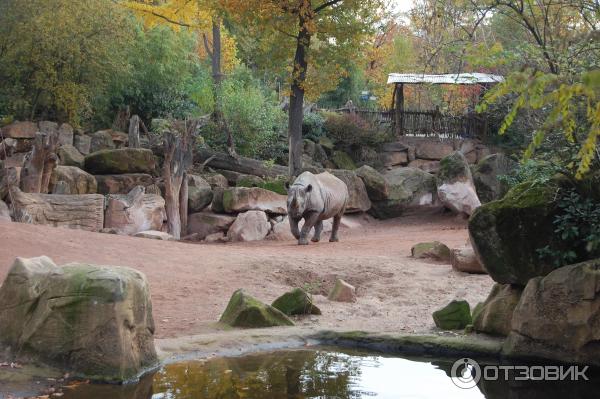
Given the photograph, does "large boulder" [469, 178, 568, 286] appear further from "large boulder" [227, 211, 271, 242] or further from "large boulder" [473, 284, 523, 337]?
"large boulder" [227, 211, 271, 242]

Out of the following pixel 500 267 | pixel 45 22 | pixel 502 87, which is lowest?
pixel 500 267

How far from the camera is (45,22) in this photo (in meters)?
23.2

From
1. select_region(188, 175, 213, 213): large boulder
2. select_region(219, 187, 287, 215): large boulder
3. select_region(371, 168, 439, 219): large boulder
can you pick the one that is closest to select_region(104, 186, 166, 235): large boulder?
select_region(188, 175, 213, 213): large boulder

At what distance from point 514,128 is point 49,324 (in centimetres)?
2404

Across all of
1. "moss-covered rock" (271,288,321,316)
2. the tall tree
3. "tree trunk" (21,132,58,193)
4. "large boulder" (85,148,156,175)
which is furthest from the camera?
the tall tree

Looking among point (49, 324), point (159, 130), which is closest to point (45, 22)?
point (159, 130)

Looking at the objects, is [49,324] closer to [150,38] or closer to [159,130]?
[159,130]

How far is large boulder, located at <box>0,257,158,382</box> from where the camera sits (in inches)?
251

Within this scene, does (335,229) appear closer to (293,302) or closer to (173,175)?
(173,175)

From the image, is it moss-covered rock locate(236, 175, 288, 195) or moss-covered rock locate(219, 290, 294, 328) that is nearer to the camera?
moss-covered rock locate(219, 290, 294, 328)

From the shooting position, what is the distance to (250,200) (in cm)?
1903

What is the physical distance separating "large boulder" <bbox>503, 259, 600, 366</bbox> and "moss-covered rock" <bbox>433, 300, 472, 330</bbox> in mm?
1119

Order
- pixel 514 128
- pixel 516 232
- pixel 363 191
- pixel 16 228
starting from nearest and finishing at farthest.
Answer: pixel 516 232 < pixel 16 228 < pixel 363 191 < pixel 514 128

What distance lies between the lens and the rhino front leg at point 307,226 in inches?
669
